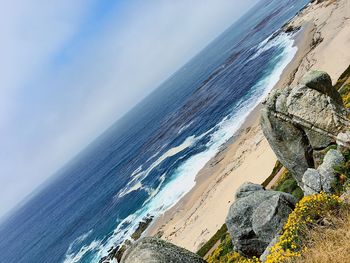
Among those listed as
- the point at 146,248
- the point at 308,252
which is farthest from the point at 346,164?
the point at 146,248

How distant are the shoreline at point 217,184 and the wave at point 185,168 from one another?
2523mm

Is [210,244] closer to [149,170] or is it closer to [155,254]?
[155,254]

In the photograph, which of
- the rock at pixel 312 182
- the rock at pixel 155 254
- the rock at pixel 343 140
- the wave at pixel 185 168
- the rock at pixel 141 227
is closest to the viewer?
the rock at pixel 155 254

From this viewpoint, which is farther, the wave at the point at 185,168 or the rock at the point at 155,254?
the wave at the point at 185,168

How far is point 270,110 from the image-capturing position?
72.2 ft

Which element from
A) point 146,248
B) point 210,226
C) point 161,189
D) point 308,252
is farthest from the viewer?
point 161,189

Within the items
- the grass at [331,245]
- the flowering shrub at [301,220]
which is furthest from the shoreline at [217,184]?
the grass at [331,245]

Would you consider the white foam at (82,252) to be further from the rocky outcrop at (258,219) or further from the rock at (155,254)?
the rock at (155,254)

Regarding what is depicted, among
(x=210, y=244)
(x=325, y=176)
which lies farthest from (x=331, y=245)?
(x=210, y=244)

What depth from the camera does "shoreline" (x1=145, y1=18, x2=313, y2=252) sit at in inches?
1708

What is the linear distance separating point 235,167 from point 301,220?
40.9m

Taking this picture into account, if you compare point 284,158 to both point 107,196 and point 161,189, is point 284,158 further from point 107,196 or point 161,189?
point 107,196

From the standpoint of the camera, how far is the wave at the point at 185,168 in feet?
206

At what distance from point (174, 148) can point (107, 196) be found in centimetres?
2756
